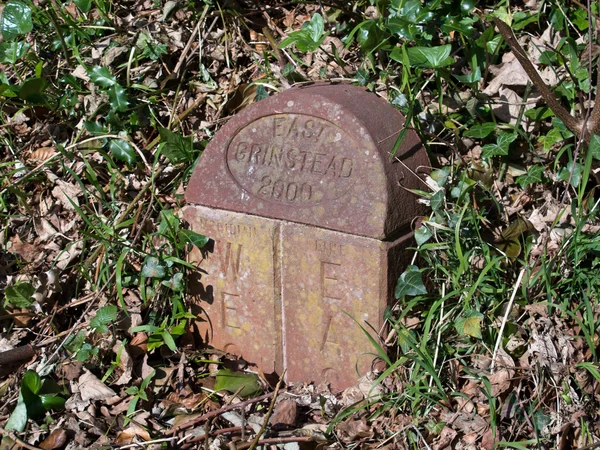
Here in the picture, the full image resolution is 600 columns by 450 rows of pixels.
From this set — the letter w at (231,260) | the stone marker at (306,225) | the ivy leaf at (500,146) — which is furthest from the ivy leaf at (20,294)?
the ivy leaf at (500,146)

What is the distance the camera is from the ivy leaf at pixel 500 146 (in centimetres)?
248

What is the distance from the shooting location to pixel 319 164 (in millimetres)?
2312

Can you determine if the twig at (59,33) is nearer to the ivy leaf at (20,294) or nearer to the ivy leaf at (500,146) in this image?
the ivy leaf at (20,294)

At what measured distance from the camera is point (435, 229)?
2.29m

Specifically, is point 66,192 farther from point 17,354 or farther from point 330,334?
point 330,334

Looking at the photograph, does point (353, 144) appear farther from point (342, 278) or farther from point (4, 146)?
point (4, 146)

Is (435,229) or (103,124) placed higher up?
(435,229)

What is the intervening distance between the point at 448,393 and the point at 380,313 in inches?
13.1

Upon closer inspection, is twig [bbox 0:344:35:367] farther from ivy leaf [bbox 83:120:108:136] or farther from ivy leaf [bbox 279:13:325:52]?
ivy leaf [bbox 279:13:325:52]

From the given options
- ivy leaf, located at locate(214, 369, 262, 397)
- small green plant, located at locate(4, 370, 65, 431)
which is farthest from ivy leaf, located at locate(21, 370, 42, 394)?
ivy leaf, located at locate(214, 369, 262, 397)

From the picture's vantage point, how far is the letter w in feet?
8.19

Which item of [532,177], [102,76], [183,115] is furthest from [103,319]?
[532,177]

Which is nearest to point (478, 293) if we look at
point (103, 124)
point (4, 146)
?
point (103, 124)

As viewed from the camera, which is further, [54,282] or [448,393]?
[54,282]
